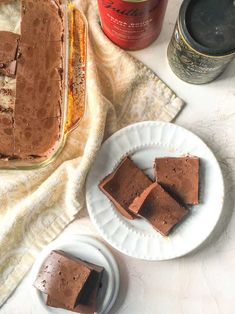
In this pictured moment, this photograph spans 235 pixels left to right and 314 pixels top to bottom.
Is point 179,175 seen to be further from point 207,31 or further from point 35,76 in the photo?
point 35,76

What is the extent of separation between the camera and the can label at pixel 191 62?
1.04 meters

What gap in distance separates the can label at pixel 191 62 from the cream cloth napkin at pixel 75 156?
7 centimetres

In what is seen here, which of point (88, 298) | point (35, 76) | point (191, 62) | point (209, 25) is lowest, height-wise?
point (88, 298)

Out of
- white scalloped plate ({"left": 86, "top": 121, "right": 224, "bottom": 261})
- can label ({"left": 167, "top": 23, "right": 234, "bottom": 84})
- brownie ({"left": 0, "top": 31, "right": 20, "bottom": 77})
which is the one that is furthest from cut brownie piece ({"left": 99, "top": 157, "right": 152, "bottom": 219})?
brownie ({"left": 0, "top": 31, "right": 20, "bottom": 77})

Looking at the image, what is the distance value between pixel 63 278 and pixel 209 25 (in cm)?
70

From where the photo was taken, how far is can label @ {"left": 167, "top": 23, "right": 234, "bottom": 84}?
3.40ft

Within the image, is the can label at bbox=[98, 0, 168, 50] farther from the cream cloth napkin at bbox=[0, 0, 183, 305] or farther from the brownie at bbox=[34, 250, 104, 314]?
the brownie at bbox=[34, 250, 104, 314]

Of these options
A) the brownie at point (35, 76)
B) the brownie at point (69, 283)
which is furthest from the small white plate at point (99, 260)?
the brownie at point (35, 76)

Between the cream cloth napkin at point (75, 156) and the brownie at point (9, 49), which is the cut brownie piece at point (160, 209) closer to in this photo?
the cream cloth napkin at point (75, 156)

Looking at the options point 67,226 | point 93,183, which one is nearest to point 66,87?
point 93,183

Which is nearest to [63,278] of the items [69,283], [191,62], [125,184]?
[69,283]

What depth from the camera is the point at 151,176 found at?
3.92ft

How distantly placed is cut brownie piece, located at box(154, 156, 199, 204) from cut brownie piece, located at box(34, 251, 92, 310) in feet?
0.95

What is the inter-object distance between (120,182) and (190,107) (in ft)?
0.93
